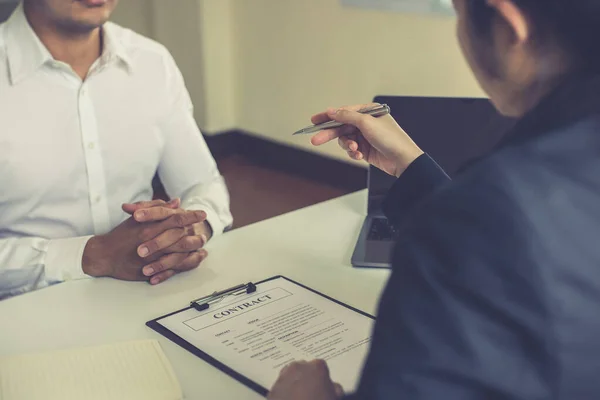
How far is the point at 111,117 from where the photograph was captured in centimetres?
159

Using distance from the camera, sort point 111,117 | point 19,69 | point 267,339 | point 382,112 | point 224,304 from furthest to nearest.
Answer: point 111,117 → point 19,69 → point 382,112 → point 224,304 → point 267,339

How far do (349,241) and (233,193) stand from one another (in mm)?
2470

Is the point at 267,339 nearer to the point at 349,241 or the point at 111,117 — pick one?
the point at 349,241

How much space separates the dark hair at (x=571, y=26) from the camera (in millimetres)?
521

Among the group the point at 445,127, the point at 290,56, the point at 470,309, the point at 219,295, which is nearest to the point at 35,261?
the point at 219,295

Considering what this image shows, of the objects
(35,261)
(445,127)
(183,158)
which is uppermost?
(445,127)

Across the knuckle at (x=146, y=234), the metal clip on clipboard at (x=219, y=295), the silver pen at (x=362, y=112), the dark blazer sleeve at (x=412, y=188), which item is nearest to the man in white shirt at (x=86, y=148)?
the knuckle at (x=146, y=234)

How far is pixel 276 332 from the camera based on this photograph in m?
0.99

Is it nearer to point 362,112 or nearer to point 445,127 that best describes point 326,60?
point 445,127

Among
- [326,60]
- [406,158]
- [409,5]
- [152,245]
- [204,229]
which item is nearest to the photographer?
[406,158]

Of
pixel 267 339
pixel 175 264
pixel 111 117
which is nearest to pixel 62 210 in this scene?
pixel 111 117

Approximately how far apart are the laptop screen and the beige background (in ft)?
5.08

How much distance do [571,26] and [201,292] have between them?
75 cm

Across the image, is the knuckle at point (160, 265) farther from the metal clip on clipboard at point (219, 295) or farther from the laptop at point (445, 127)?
the laptop at point (445, 127)
